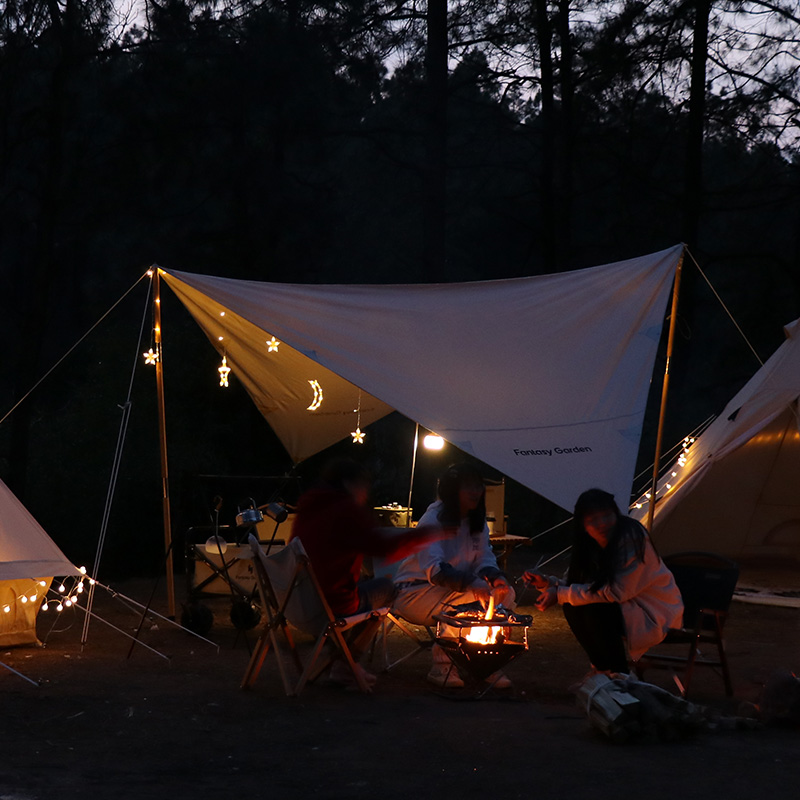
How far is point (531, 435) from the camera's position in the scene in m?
5.34

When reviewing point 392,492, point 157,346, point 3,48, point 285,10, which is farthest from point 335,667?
point 285,10

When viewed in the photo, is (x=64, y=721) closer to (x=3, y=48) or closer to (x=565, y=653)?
(x=565, y=653)

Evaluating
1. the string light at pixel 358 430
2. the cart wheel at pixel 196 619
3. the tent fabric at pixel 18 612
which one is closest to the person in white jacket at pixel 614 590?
the cart wheel at pixel 196 619

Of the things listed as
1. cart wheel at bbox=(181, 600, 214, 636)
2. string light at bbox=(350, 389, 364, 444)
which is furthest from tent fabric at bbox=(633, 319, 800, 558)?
cart wheel at bbox=(181, 600, 214, 636)

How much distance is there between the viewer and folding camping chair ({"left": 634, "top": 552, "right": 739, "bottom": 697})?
175 inches

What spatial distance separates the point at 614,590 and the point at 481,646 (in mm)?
545

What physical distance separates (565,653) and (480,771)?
2.13 m

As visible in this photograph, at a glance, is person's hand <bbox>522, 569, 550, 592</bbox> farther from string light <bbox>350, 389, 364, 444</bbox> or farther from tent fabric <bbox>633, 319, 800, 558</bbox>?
string light <bbox>350, 389, 364, 444</bbox>

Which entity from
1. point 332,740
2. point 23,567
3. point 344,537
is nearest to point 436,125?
point 23,567

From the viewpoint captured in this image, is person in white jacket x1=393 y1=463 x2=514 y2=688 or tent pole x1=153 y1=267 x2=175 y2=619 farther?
tent pole x1=153 y1=267 x2=175 y2=619

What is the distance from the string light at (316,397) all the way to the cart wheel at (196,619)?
1.92 metres

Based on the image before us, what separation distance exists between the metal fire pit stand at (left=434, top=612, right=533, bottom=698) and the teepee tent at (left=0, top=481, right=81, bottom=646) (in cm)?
179

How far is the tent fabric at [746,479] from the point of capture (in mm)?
7117

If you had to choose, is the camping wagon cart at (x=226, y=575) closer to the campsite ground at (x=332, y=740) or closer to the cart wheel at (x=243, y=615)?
the cart wheel at (x=243, y=615)
